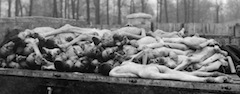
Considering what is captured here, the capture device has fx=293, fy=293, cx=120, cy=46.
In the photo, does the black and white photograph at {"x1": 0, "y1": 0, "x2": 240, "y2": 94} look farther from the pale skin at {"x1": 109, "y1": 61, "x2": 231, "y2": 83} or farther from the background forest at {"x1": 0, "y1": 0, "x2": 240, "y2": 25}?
the background forest at {"x1": 0, "y1": 0, "x2": 240, "y2": 25}

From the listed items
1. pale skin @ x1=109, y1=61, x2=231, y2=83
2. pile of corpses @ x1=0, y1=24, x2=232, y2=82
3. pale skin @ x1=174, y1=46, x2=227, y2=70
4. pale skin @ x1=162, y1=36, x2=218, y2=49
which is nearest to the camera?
pale skin @ x1=109, y1=61, x2=231, y2=83

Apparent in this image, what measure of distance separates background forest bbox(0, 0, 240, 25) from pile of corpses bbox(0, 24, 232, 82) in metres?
21.0

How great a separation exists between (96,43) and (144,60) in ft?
3.03

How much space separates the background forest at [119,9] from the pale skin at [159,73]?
22.1 meters

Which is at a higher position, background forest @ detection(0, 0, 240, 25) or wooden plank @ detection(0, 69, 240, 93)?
background forest @ detection(0, 0, 240, 25)

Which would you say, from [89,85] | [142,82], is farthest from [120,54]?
[142,82]

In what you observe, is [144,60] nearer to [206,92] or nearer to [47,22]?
[206,92]

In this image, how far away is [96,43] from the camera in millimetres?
4465

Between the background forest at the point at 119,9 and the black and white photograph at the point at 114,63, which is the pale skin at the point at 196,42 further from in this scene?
the background forest at the point at 119,9

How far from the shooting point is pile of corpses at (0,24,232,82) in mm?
3584

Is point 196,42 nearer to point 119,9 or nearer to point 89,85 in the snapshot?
point 89,85

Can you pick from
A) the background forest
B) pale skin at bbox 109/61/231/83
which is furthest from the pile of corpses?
the background forest

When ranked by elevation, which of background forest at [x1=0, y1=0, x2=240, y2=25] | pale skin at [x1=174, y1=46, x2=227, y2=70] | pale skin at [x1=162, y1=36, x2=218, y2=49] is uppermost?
background forest at [x1=0, y1=0, x2=240, y2=25]

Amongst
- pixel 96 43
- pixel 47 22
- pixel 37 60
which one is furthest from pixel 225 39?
pixel 37 60
